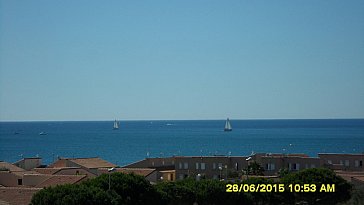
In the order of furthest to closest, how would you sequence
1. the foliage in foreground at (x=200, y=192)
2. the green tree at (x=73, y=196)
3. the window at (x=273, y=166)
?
1. the window at (x=273, y=166)
2. the foliage in foreground at (x=200, y=192)
3. the green tree at (x=73, y=196)

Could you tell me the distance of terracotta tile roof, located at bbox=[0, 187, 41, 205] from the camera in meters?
27.0

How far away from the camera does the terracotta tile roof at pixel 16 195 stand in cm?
2697

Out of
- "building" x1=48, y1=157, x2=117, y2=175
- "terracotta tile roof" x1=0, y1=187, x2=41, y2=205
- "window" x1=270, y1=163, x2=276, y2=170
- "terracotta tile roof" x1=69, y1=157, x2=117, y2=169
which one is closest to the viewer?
"terracotta tile roof" x1=0, y1=187, x2=41, y2=205

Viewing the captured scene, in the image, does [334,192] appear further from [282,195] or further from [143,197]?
[143,197]

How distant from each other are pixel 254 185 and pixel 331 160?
727 inches

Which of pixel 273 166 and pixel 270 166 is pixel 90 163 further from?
pixel 273 166

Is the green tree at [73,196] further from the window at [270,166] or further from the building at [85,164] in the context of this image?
the window at [270,166]

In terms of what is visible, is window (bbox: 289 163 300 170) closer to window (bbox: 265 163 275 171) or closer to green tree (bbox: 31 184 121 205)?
window (bbox: 265 163 275 171)

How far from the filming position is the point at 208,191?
28.6 meters

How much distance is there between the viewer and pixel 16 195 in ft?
91.1

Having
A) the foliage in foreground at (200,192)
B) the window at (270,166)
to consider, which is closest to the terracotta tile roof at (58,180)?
the foliage in foreground at (200,192)

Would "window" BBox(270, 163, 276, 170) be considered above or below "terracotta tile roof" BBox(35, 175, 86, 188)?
below

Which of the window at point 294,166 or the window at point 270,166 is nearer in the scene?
the window at point 294,166

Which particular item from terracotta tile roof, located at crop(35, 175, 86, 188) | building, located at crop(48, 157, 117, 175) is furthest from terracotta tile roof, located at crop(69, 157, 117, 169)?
terracotta tile roof, located at crop(35, 175, 86, 188)
